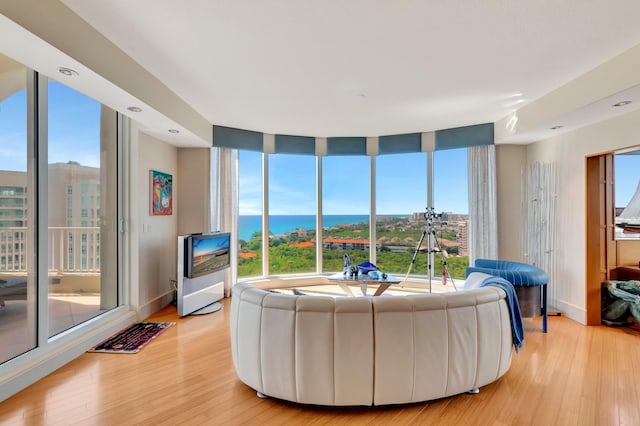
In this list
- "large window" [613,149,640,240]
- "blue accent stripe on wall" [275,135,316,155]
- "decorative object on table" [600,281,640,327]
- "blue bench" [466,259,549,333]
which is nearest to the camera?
"blue bench" [466,259,549,333]

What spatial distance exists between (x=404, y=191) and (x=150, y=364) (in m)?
4.58

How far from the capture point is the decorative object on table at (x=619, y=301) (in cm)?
366

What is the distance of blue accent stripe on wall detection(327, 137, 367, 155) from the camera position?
5.66 m

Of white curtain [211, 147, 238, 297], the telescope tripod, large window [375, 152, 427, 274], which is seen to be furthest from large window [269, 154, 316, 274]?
the telescope tripod

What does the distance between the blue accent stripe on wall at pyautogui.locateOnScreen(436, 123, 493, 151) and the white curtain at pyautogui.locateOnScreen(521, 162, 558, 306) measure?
76 centimetres

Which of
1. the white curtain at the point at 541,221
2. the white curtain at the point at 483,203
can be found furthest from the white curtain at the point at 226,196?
the white curtain at the point at 541,221

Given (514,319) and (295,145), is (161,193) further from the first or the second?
(514,319)

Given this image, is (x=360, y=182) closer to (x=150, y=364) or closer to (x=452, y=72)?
Result: (x=452, y=72)

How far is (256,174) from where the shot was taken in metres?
5.70

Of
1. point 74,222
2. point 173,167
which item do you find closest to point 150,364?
point 74,222

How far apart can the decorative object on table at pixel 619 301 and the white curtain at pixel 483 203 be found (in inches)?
51.2

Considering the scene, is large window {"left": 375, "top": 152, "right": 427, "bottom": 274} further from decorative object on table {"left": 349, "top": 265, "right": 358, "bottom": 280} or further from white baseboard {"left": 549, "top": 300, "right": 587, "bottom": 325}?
white baseboard {"left": 549, "top": 300, "right": 587, "bottom": 325}

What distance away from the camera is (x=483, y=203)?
193 inches

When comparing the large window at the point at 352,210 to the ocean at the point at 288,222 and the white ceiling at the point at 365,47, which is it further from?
the white ceiling at the point at 365,47
